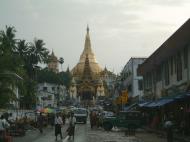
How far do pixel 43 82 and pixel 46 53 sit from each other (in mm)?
55323

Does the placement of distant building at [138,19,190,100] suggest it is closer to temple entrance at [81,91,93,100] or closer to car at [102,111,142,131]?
car at [102,111,142,131]

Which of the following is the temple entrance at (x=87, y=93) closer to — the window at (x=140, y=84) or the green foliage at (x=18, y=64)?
the green foliage at (x=18, y=64)

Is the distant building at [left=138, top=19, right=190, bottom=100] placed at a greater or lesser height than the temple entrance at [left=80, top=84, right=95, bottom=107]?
lesser

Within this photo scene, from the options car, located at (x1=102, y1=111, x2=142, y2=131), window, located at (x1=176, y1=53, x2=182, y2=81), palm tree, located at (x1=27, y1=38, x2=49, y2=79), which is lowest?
car, located at (x1=102, y1=111, x2=142, y2=131)

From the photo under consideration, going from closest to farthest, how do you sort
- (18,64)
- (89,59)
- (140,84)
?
(18,64) < (140,84) < (89,59)

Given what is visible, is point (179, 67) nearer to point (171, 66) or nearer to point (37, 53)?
point (171, 66)

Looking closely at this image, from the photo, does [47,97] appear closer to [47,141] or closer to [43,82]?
[43,82]

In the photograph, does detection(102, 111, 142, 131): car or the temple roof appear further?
the temple roof

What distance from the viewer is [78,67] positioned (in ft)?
568

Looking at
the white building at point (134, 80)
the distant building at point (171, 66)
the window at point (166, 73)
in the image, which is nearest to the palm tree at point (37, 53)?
the white building at point (134, 80)

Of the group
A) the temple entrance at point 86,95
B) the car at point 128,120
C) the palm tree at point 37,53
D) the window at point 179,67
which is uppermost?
the palm tree at point 37,53

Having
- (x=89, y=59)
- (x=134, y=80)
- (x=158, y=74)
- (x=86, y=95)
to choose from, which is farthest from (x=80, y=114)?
(x=89, y=59)

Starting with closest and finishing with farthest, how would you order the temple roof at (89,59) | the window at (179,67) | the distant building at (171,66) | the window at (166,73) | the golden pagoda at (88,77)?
the distant building at (171,66)
the window at (179,67)
the window at (166,73)
the golden pagoda at (88,77)
the temple roof at (89,59)

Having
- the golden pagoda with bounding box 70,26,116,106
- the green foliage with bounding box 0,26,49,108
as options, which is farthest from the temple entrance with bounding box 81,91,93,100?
the green foliage with bounding box 0,26,49,108
